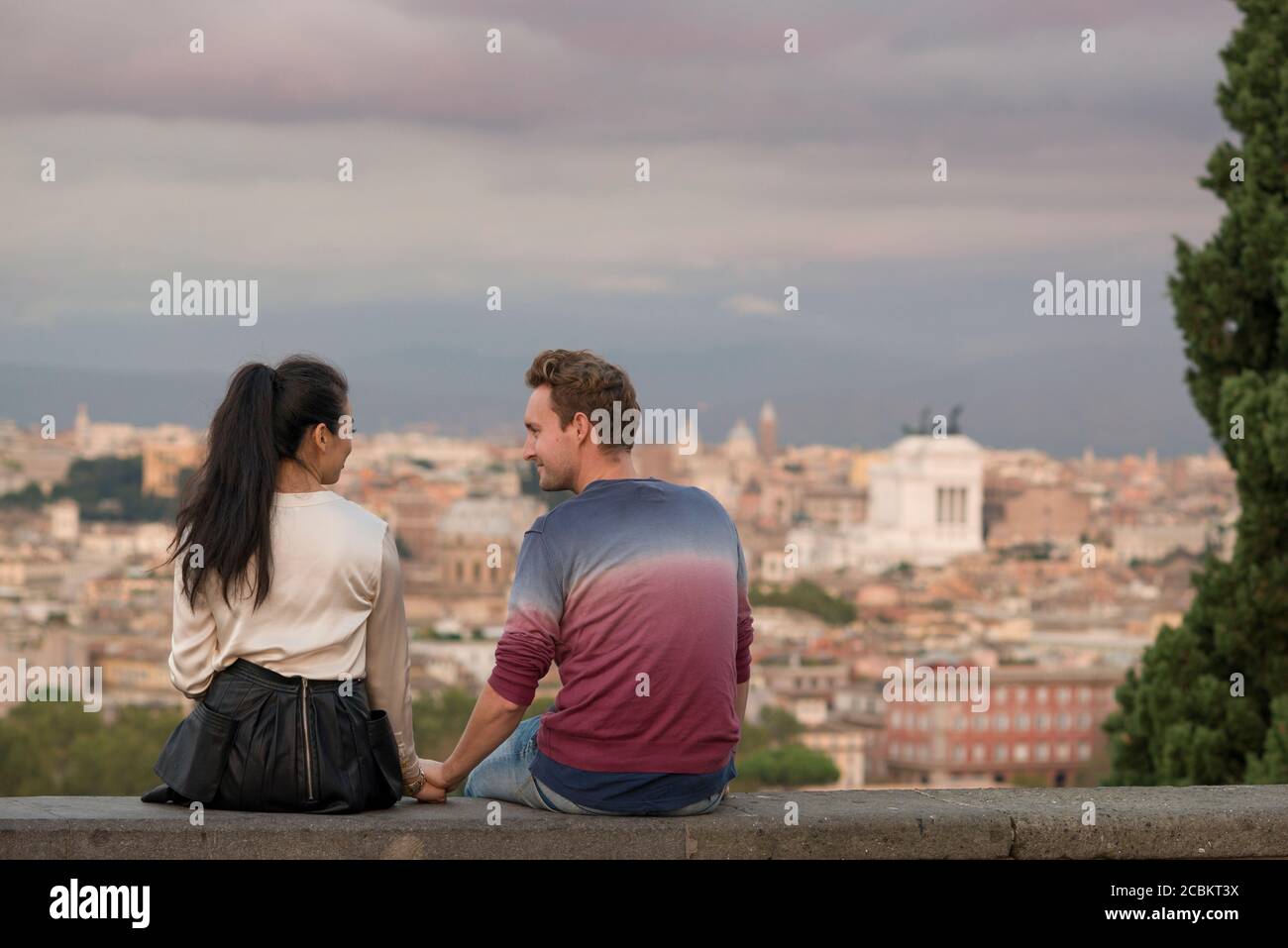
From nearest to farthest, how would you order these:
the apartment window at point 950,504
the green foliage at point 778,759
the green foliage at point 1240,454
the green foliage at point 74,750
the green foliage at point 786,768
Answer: the green foliage at point 1240,454, the green foliage at point 74,750, the green foliage at point 786,768, the green foliage at point 778,759, the apartment window at point 950,504

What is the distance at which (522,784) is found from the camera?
2.69 m

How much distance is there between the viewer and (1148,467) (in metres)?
86.8

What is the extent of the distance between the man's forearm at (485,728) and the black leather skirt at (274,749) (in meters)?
0.11

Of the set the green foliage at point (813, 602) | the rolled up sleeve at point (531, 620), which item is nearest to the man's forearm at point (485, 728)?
the rolled up sleeve at point (531, 620)

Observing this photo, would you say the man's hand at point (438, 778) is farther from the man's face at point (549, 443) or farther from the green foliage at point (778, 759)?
the green foliage at point (778, 759)

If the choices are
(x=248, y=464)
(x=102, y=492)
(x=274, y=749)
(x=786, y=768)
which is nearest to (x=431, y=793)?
(x=274, y=749)

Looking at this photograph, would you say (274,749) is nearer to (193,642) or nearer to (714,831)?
(193,642)

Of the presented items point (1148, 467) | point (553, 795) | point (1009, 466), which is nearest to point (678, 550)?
point (553, 795)

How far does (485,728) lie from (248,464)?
1.55 ft

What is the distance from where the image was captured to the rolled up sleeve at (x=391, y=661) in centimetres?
269

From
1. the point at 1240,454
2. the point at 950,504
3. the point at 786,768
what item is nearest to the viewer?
the point at 1240,454

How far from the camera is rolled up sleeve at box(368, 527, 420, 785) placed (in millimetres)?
2693

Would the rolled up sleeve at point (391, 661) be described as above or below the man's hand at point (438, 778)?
above
